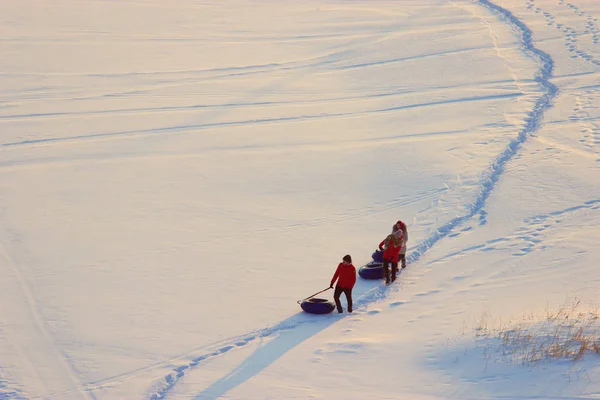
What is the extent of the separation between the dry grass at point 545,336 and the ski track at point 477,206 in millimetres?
2600

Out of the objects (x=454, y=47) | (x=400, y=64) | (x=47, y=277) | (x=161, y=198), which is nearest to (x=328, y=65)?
(x=400, y=64)

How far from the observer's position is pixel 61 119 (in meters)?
21.4

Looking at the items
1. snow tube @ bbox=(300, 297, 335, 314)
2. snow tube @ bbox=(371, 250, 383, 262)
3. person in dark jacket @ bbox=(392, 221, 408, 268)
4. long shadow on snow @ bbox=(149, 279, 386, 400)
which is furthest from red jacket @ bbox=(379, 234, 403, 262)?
snow tube @ bbox=(300, 297, 335, 314)

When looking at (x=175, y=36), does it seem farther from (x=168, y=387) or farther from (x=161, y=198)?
(x=168, y=387)

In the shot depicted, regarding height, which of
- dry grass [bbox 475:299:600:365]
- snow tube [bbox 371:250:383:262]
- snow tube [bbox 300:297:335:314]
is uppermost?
snow tube [bbox 371:250:383:262]

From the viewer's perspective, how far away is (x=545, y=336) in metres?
9.56

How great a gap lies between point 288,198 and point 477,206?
154 inches

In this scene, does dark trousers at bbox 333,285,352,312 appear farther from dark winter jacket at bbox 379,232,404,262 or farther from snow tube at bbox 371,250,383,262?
snow tube at bbox 371,250,383,262

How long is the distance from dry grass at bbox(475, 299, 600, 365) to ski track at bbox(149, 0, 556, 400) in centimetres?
260

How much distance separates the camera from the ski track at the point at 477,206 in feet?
33.0

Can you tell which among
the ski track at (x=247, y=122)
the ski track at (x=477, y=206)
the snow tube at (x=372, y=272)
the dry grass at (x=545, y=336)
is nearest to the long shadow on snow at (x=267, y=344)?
the ski track at (x=477, y=206)

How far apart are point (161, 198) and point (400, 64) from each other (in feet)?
39.0

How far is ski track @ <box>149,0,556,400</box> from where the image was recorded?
10.1 meters

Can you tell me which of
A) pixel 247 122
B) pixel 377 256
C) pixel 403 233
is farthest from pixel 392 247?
pixel 247 122
